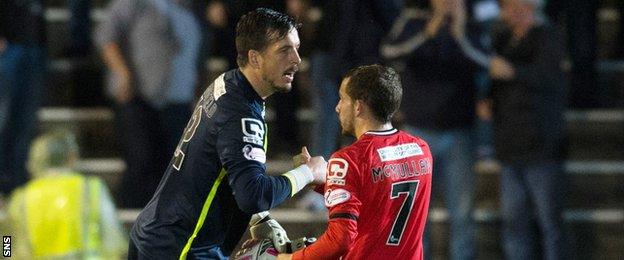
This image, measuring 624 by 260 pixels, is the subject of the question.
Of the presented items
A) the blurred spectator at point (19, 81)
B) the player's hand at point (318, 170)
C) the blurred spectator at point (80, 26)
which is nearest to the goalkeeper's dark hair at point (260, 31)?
the player's hand at point (318, 170)

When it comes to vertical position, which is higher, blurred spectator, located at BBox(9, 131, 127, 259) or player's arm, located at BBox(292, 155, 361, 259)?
player's arm, located at BBox(292, 155, 361, 259)

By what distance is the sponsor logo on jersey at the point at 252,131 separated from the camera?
207 inches

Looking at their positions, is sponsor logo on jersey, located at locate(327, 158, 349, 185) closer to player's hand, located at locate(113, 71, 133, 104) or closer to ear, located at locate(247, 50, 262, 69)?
ear, located at locate(247, 50, 262, 69)

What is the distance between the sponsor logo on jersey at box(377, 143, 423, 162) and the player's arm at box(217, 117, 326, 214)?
15.8 inches

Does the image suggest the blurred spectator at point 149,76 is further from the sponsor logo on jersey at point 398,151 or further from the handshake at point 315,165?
the sponsor logo on jersey at point 398,151

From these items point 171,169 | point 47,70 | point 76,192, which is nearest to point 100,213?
point 76,192

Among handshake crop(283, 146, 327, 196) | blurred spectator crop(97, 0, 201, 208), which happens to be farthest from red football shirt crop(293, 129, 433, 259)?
blurred spectator crop(97, 0, 201, 208)

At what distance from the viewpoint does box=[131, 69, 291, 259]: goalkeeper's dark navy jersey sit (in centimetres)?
525

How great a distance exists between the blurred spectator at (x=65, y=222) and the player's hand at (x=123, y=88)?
8.00 ft

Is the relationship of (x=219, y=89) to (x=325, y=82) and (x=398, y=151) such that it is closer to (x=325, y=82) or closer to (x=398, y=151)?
(x=398, y=151)

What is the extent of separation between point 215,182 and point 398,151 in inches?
28.1

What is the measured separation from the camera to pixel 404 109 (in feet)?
29.8

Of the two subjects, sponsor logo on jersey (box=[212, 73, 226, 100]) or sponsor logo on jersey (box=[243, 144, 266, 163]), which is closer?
sponsor logo on jersey (box=[243, 144, 266, 163])

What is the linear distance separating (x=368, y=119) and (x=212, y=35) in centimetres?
458
